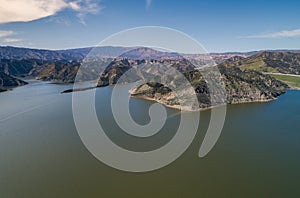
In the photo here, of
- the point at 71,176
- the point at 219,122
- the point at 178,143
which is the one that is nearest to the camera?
the point at 71,176

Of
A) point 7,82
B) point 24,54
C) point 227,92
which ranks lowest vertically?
point 227,92

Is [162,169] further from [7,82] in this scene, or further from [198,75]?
[7,82]

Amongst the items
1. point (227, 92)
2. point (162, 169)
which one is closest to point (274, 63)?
point (227, 92)

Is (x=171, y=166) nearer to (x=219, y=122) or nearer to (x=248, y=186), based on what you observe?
(x=248, y=186)

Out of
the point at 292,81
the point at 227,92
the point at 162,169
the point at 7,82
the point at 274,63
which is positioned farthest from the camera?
the point at 274,63

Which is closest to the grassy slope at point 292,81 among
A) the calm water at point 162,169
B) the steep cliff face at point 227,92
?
the steep cliff face at point 227,92

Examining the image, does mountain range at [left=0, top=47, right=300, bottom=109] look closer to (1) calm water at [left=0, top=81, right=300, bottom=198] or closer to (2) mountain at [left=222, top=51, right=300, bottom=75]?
(2) mountain at [left=222, top=51, right=300, bottom=75]

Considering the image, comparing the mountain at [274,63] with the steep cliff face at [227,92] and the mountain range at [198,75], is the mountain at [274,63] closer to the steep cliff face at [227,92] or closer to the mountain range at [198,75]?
A: the mountain range at [198,75]

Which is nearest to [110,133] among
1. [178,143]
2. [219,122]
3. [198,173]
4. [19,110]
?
[178,143]

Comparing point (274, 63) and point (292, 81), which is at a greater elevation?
point (274, 63)

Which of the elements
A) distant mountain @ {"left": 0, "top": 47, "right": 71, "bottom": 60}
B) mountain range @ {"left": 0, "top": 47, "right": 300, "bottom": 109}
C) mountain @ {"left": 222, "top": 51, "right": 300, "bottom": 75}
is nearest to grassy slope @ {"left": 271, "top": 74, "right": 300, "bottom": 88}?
mountain range @ {"left": 0, "top": 47, "right": 300, "bottom": 109}
